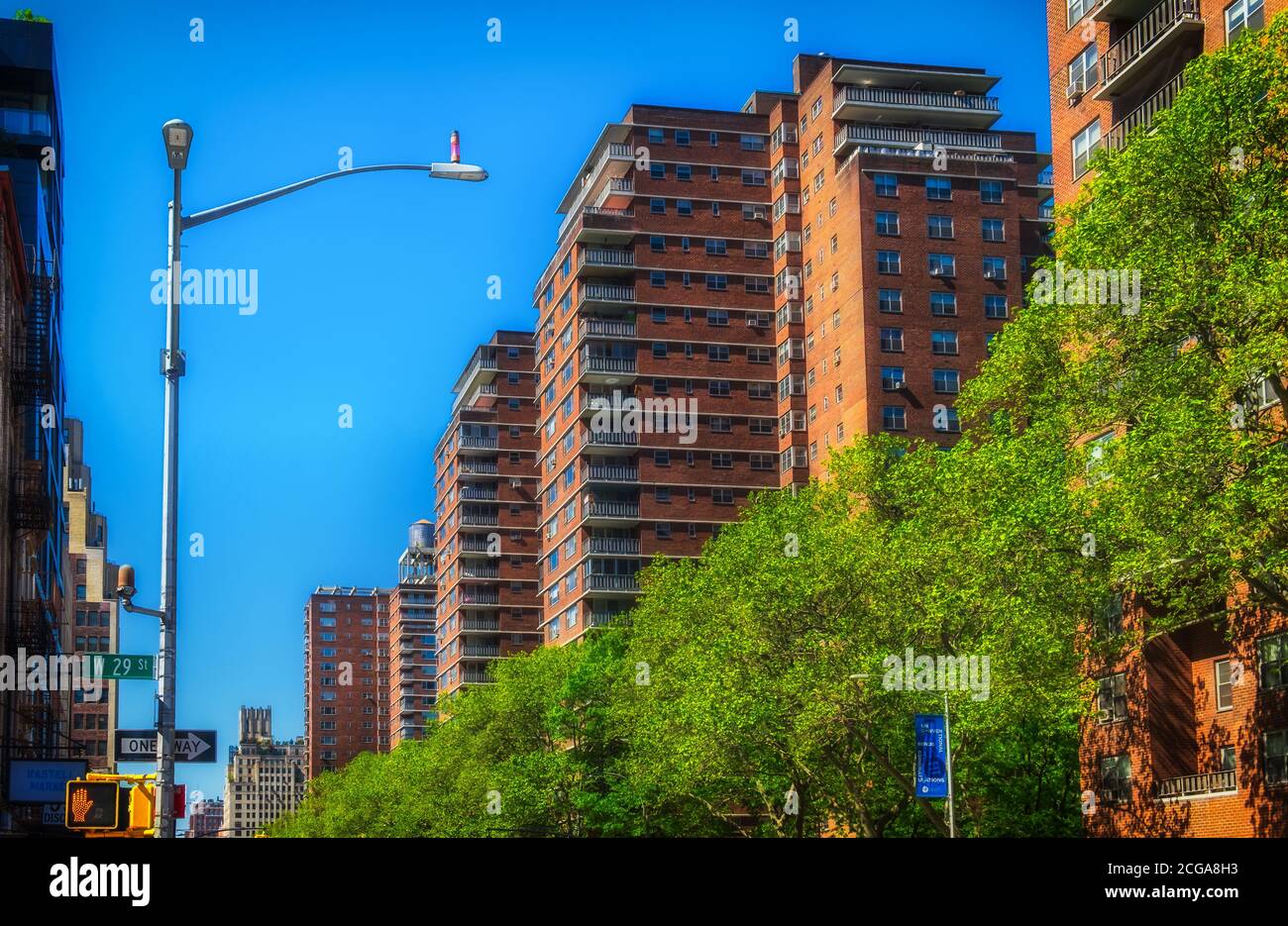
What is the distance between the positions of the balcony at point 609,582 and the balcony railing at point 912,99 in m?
35.5

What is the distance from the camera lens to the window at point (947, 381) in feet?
314

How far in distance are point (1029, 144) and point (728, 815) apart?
56452 mm

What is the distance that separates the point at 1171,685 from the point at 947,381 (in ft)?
166

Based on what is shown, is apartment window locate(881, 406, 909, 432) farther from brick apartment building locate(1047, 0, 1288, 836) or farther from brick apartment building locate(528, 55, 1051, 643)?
brick apartment building locate(1047, 0, 1288, 836)

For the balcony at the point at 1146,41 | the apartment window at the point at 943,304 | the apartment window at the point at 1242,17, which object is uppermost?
the apartment window at the point at 943,304

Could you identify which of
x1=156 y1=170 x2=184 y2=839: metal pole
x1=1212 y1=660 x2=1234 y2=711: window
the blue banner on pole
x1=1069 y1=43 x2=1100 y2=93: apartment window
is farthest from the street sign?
x1=1069 y1=43 x2=1100 y2=93: apartment window

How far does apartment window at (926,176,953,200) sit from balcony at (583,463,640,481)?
29.0m

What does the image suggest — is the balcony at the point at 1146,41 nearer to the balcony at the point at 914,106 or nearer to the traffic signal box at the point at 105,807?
the traffic signal box at the point at 105,807

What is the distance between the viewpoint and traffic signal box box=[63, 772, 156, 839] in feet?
71.9

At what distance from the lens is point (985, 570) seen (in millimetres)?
37750

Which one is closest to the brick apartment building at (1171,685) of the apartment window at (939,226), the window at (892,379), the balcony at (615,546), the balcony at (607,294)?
the window at (892,379)

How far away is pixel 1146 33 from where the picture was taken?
162ft
